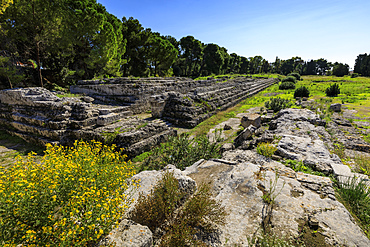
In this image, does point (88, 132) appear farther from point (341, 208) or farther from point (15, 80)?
point (15, 80)

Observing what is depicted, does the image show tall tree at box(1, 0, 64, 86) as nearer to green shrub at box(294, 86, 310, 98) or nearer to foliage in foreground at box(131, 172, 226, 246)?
foliage in foreground at box(131, 172, 226, 246)

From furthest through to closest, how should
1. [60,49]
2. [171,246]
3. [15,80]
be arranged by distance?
[60,49], [15,80], [171,246]

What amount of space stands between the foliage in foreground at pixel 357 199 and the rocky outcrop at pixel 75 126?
6534mm

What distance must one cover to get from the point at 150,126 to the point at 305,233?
22.7 feet

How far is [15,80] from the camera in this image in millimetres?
15164

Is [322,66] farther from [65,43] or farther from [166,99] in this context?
[65,43]

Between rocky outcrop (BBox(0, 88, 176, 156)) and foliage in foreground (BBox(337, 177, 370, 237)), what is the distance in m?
6.53

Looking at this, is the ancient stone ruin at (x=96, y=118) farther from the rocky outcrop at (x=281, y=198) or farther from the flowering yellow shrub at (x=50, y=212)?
the flowering yellow shrub at (x=50, y=212)

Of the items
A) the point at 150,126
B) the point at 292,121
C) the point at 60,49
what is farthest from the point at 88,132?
the point at 60,49

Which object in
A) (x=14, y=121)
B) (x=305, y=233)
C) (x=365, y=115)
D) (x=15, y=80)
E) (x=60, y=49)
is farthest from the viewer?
(x=60, y=49)

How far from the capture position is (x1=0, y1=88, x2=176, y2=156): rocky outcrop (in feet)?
23.1

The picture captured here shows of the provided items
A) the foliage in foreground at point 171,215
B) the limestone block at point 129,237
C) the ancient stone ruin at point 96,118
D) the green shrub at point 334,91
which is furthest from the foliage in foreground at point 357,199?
the green shrub at point 334,91

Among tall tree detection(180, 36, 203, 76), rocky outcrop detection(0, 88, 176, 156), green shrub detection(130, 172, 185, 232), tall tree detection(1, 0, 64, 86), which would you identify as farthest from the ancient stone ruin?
tall tree detection(180, 36, 203, 76)

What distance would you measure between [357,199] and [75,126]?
1034 centimetres
